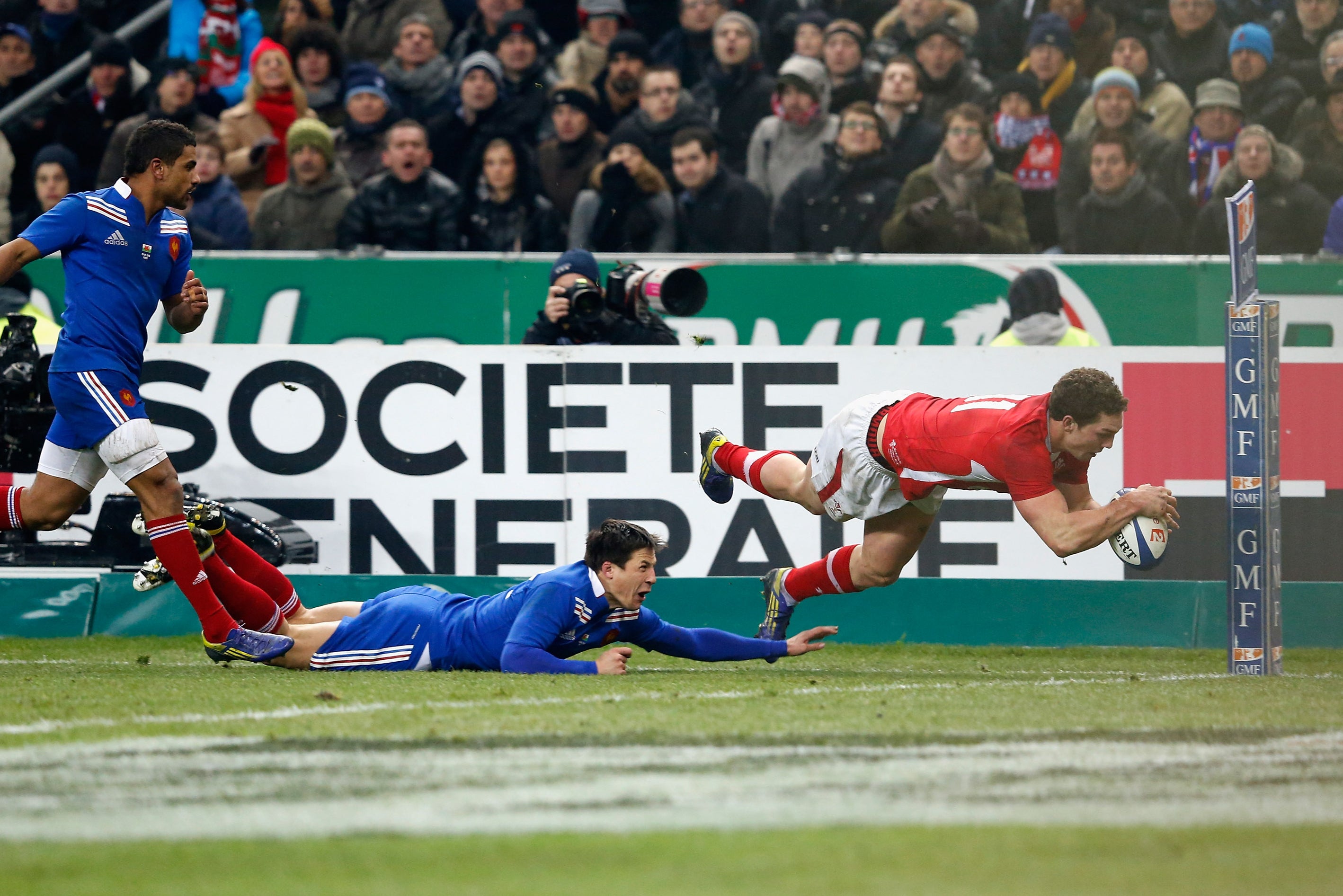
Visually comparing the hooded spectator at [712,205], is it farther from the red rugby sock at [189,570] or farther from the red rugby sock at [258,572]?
the red rugby sock at [189,570]

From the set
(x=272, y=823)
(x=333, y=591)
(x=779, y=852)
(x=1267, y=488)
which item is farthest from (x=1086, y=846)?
(x=333, y=591)

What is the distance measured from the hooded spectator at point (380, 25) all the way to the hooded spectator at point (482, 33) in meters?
0.13

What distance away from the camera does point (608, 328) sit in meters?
8.51

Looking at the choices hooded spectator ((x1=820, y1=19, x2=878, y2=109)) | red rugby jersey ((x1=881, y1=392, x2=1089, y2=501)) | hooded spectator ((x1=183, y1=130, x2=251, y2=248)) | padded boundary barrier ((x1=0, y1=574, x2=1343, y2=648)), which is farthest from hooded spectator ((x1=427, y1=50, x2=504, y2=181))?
red rugby jersey ((x1=881, y1=392, x2=1089, y2=501))

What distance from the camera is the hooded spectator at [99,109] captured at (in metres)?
11.2

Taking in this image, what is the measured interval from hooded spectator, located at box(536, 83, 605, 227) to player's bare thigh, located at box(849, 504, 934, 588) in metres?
4.19

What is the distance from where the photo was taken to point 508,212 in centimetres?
1003

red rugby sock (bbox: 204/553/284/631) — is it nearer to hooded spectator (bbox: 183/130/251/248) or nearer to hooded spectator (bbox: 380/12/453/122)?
hooded spectator (bbox: 183/130/251/248)

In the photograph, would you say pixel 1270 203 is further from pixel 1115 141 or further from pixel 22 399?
pixel 22 399

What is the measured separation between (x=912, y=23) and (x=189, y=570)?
274 inches

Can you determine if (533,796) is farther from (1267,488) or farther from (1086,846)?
(1267,488)

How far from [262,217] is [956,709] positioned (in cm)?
634

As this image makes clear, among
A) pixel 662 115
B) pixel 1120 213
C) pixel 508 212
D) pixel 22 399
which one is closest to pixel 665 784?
pixel 22 399

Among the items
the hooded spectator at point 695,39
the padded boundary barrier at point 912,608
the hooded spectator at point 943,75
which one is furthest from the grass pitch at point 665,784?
the hooded spectator at point 695,39
